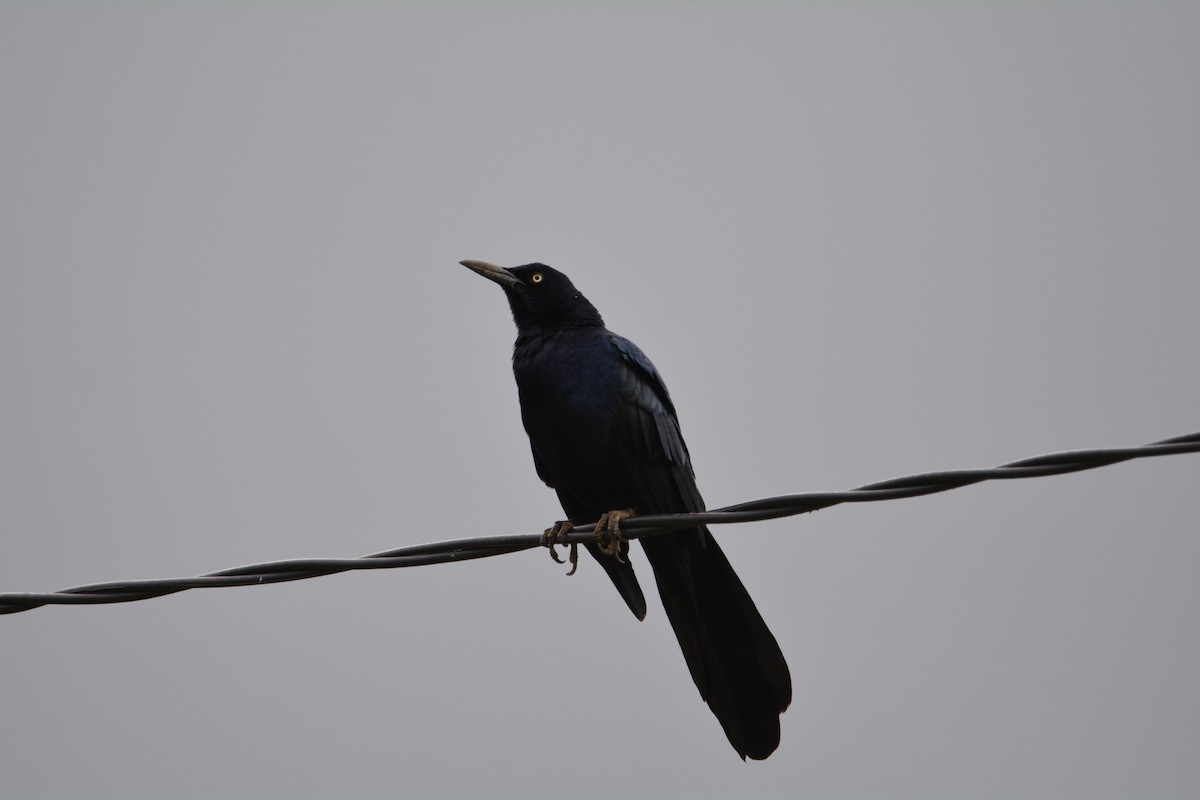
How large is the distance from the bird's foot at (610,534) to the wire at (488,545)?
26.2 inches

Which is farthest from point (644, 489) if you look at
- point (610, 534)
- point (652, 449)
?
point (610, 534)

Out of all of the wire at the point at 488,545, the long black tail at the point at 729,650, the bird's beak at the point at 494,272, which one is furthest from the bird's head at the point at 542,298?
the wire at the point at 488,545

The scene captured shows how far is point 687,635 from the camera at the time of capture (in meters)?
5.46

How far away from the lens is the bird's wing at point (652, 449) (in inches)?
217

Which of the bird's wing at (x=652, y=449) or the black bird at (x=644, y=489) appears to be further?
the bird's wing at (x=652, y=449)

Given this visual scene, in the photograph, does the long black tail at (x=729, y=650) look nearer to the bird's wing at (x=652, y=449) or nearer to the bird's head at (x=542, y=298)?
the bird's wing at (x=652, y=449)

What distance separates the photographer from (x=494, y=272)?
6.76m

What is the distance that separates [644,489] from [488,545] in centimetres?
171

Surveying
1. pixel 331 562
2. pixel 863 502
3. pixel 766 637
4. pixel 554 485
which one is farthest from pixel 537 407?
pixel 863 502

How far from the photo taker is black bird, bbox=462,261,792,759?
5336 mm

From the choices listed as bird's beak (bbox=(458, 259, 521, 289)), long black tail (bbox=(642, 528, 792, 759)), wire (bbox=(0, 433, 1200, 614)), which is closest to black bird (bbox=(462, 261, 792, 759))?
long black tail (bbox=(642, 528, 792, 759))

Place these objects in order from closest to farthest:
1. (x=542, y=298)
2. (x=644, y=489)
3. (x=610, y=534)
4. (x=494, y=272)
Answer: (x=610, y=534), (x=644, y=489), (x=542, y=298), (x=494, y=272)

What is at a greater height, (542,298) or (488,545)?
(542,298)

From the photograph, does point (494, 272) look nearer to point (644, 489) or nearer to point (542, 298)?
point (542, 298)
